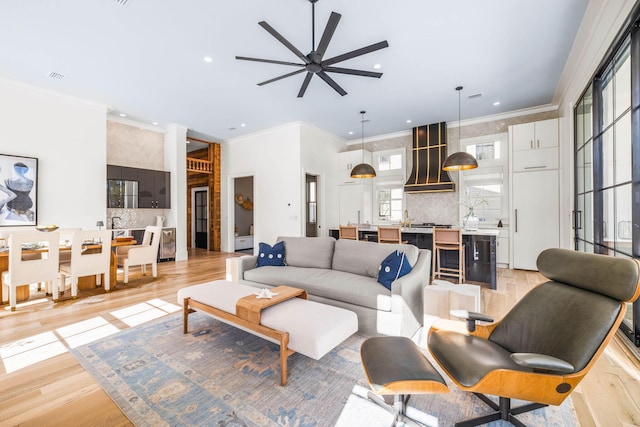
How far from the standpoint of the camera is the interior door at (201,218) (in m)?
8.91

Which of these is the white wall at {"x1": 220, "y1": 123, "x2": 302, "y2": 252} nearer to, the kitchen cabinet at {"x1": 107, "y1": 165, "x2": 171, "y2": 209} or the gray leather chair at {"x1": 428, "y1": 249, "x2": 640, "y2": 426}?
the kitchen cabinet at {"x1": 107, "y1": 165, "x2": 171, "y2": 209}

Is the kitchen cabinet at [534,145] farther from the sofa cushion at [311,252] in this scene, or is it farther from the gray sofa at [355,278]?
the sofa cushion at [311,252]

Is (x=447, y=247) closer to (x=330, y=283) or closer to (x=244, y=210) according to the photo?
(x=330, y=283)

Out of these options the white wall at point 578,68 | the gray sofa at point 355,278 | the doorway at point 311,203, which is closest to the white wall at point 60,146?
the gray sofa at point 355,278

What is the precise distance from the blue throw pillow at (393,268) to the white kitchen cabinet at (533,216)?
4.01 meters

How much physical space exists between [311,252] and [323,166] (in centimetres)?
404

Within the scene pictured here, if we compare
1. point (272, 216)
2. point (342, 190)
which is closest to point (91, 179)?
point (272, 216)

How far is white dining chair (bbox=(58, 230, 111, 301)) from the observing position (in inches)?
147

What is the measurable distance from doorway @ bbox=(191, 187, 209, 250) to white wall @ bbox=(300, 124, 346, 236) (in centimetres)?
380

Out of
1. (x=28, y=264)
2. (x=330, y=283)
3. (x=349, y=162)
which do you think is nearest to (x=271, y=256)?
(x=330, y=283)

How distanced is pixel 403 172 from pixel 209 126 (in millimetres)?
4949

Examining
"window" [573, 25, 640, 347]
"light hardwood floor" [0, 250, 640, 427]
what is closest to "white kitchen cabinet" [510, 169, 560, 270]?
"window" [573, 25, 640, 347]

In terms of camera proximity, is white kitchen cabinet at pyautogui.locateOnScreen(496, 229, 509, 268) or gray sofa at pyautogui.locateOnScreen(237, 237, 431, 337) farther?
white kitchen cabinet at pyautogui.locateOnScreen(496, 229, 509, 268)

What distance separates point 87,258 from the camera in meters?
3.88
